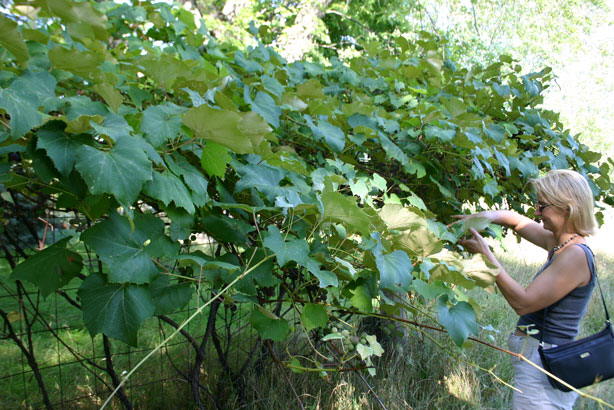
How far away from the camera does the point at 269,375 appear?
269 cm

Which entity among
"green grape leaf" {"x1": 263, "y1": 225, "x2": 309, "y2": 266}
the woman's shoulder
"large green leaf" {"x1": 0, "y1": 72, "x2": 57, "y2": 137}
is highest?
"large green leaf" {"x1": 0, "y1": 72, "x2": 57, "y2": 137}

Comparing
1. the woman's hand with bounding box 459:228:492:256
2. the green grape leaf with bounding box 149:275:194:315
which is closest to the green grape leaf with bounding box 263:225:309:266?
the green grape leaf with bounding box 149:275:194:315

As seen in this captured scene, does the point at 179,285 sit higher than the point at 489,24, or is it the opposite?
the point at 179,285

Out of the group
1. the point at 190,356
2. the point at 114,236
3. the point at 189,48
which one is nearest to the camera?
the point at 114,236

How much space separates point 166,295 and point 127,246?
0.15 m

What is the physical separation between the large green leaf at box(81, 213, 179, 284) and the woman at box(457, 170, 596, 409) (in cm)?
152

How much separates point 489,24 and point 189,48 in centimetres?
1622

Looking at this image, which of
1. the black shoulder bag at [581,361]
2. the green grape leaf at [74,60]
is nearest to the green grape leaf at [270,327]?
the green grape leaf at [74,60]

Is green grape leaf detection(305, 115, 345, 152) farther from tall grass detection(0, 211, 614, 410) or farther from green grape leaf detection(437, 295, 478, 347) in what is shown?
tall grass detection(0, 211, 614, 410)

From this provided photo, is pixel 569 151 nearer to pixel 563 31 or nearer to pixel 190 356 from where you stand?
pixel 190 356

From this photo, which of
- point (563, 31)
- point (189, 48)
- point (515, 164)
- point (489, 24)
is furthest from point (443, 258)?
point (563, 31)

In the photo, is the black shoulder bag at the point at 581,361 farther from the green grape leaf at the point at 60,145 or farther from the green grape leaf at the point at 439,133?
the green grape leaf at the point at 60,145

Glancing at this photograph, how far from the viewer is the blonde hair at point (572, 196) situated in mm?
→ 2080

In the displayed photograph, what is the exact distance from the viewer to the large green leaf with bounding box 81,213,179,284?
842 millimetres
